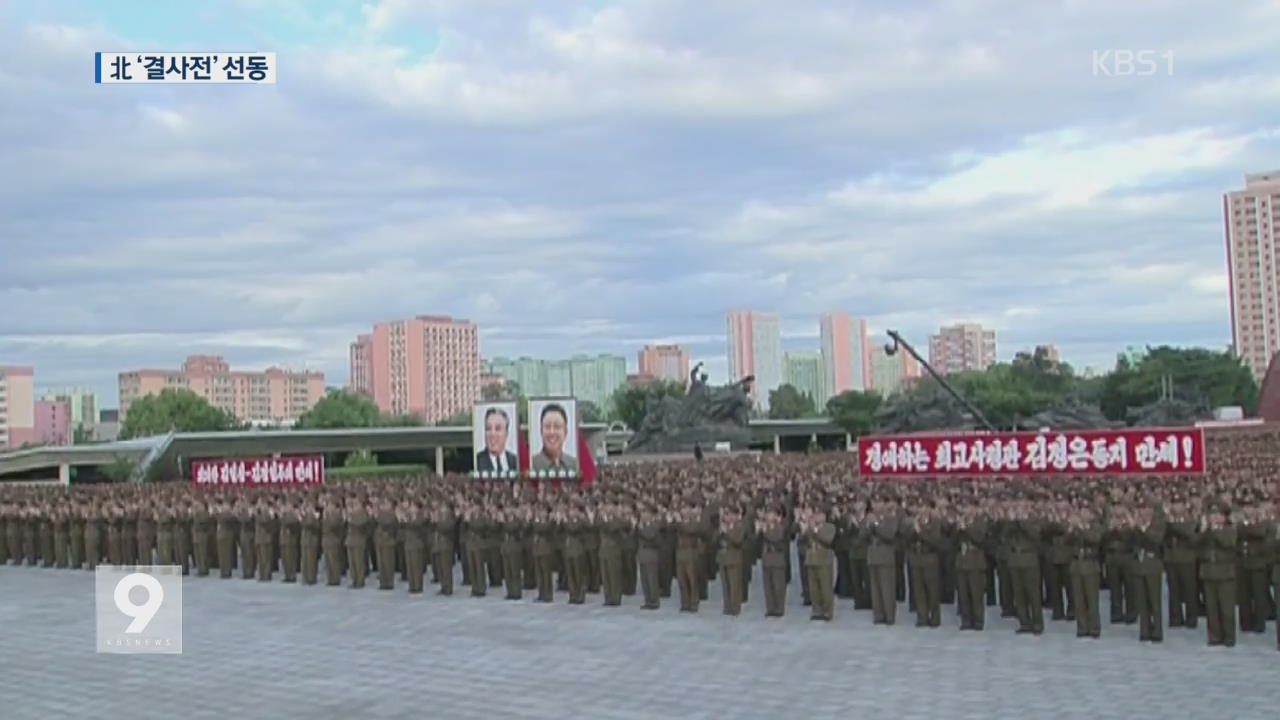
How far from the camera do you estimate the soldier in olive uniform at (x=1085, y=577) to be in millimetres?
8375

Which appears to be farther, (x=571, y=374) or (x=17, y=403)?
(x=571, y=374)

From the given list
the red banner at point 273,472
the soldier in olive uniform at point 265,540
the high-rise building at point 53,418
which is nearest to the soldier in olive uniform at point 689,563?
the soldier in olive uniform at point 265,540

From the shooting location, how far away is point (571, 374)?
94125 millimetres

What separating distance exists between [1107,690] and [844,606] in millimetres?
3511

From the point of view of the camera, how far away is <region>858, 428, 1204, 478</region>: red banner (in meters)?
11.0

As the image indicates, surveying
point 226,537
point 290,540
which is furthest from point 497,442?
point 226,537

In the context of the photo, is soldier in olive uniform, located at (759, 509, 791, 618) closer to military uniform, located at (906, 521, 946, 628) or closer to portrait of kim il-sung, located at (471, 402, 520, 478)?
military uniform, located at (906, 521, 946, 628)

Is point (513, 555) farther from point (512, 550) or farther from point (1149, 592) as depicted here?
point (1149, 592)

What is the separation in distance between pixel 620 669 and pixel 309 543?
6026mm

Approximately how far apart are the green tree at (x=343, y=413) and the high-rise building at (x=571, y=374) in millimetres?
25324

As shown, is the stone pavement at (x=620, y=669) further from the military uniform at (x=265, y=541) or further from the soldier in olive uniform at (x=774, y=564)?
the military uniform at (x=265, y=541)

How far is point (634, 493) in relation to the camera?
43.5ft

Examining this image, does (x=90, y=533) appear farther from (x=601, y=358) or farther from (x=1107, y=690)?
(x=601, y=358)

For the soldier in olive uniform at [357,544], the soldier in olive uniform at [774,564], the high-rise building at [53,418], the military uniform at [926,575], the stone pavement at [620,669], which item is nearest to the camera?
the stone pavement at [620,669]
